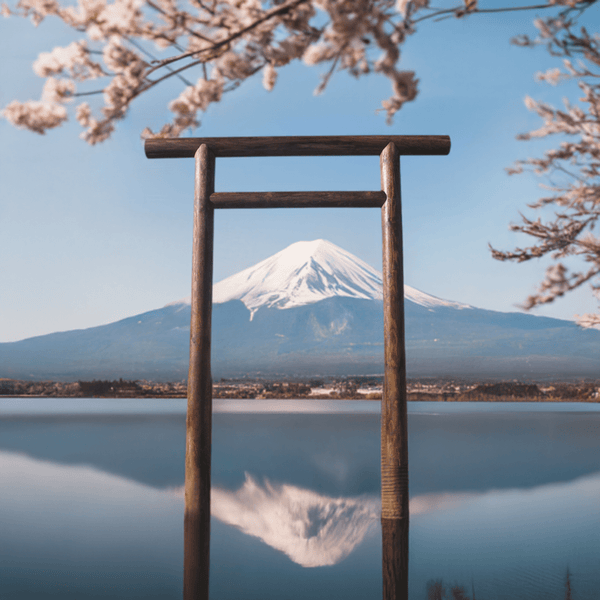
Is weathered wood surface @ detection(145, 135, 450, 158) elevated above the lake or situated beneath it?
elevated above

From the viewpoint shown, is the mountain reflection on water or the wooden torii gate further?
the mountain reflection on water

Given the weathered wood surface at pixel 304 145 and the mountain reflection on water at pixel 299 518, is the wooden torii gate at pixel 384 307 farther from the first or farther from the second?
the mountain reflection on water at pixel 299 518

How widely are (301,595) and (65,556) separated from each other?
2391mm

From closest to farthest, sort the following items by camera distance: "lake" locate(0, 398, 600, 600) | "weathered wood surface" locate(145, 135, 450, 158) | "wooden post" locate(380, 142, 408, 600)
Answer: "wooden post" locate(380, 142, 408, 600) < "weathered wood surface" locate(145, 135, 450, 158) < "lake" locate(0, 398, 600, 600)

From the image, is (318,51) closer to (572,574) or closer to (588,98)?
(588,98)

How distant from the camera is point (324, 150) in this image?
2221 mm

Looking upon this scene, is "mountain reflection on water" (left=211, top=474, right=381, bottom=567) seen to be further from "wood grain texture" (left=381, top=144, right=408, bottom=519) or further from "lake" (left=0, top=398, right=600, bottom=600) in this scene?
"wood grain texture" (left=381, top=144, right=408, bottom=519)

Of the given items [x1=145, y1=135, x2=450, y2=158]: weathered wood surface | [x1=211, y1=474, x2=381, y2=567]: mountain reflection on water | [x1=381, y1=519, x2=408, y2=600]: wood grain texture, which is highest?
[x1=145, y1=135, x2=450, y2=158]: weathered wood surface

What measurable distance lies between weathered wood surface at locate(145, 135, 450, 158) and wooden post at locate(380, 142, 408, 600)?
26cm

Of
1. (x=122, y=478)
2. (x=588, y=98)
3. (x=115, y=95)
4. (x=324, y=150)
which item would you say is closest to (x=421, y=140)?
(x=324, y=150)

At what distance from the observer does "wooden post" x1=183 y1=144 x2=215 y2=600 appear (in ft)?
6.54

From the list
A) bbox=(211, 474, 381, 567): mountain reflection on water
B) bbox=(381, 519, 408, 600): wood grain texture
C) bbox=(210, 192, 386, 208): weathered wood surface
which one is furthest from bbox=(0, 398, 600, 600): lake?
bbox=(210, 192, 386, 208): weathered wood surface

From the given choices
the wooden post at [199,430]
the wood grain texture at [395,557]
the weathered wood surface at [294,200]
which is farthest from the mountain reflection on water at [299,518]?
the weathered wood surface at [294,200]

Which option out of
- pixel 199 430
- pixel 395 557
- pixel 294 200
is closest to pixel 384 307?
pixel 294 200
